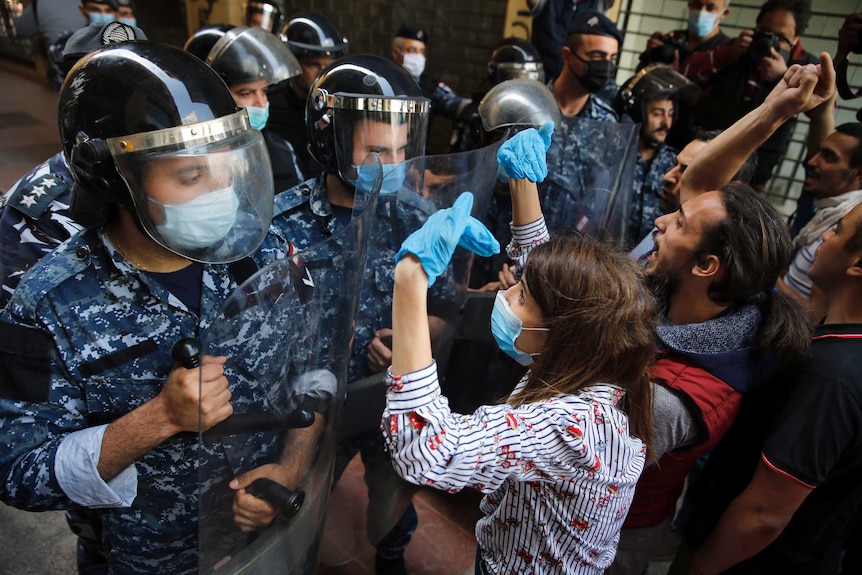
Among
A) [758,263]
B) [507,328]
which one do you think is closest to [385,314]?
[507,328]

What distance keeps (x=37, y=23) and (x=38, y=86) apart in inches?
244

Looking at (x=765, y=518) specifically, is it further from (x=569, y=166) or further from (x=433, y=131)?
(x=433, y=131)

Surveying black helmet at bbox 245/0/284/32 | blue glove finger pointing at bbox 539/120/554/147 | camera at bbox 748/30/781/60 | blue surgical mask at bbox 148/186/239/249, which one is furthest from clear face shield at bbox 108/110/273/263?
black helmet at bbox 245/0/284/32

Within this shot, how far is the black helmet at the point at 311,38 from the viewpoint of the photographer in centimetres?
378

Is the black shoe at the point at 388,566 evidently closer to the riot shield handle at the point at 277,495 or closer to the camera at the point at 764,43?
the riot shield handle at the point at 277,495

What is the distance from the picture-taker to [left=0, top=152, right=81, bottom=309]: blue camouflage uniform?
5.64 feet

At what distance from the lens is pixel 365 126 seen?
1.77 meters

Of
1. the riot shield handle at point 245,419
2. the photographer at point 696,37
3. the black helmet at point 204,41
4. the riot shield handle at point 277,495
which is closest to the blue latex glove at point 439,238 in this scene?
the riot shield handle at point 245,419

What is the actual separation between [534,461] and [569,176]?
174 cm

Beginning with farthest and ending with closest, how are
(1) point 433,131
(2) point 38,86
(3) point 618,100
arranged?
(2) point 38,86 → (1) point 433,131 → (3) point 618,100

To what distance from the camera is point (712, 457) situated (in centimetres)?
172

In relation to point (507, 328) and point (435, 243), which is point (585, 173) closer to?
point (507, 328)

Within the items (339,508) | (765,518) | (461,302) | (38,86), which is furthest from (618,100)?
(38,86)

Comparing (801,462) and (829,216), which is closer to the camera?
(801,462)
